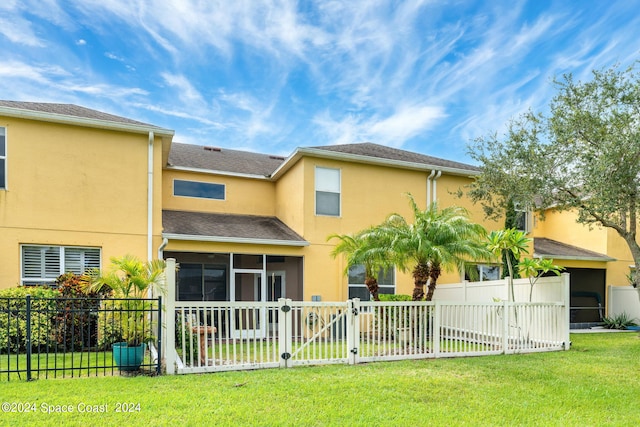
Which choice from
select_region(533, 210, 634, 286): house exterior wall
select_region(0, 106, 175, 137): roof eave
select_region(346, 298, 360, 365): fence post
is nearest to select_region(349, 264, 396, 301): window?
select_region(346, 298, 360, 365): fence post

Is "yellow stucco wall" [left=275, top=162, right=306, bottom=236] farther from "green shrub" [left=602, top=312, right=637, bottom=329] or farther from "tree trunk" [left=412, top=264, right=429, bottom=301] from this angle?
"green shrub" [left=602, top=312, right=637, bottom=329]

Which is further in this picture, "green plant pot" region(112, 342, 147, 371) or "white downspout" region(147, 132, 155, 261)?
"white downspout" region(147, 132, 155, 261)

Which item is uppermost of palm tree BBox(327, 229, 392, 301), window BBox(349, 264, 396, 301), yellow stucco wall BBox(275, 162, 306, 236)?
yellow stucco wall BBox(275, 162, 306, 236)

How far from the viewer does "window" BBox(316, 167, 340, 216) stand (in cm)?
1476

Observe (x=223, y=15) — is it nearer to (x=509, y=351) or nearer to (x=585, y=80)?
(x=585, y=80)

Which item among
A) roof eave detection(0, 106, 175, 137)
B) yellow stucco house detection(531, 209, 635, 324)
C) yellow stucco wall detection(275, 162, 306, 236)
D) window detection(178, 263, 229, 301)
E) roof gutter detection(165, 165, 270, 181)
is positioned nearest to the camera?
roof eave detection(0, 106, 175, 137)

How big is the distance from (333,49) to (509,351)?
10.5m

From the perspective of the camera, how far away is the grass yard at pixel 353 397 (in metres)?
5.38

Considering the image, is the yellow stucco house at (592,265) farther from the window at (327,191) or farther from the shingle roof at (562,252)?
the window at (327,191)

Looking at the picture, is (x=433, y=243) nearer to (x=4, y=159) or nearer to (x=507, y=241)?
(x=507, y=241)

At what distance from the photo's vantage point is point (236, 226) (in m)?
14.8

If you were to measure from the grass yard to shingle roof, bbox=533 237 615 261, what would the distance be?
952 cm

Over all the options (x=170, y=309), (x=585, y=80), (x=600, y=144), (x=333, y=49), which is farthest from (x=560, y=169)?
(x=170, y=309)

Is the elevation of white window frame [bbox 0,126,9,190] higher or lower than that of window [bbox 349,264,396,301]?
higher
